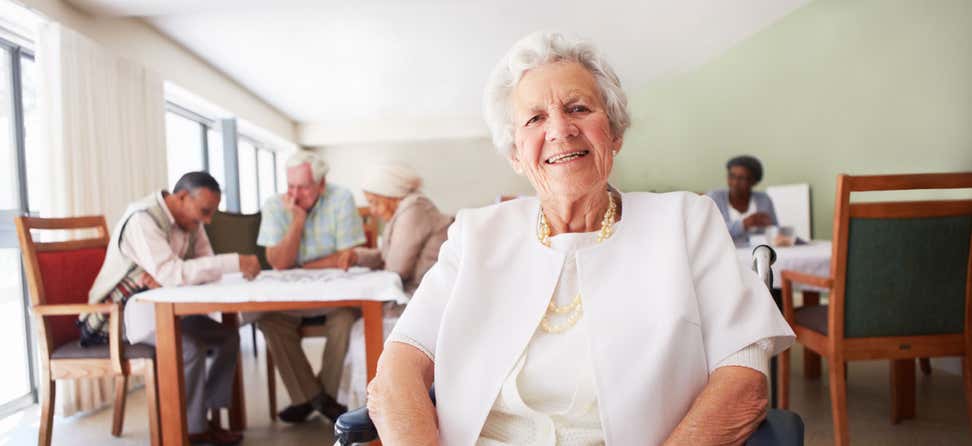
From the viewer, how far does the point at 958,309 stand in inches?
77.4

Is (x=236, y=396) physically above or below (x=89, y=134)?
below

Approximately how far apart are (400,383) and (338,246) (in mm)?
2141

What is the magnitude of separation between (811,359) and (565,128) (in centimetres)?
276

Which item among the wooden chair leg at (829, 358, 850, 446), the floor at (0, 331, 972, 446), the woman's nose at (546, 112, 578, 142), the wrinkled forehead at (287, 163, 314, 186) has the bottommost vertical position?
the floor at (0, 331, 972, 446)

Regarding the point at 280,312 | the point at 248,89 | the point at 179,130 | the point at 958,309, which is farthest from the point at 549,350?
the point at 248,89

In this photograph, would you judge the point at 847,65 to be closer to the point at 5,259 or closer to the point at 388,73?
the point at 388,73

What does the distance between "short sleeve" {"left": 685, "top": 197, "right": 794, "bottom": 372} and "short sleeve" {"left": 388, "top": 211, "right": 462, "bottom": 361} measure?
1.45ft

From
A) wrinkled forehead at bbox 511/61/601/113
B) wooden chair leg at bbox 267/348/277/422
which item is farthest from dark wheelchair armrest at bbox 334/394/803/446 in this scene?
wooden chair leg at bbox 267/348/277/422

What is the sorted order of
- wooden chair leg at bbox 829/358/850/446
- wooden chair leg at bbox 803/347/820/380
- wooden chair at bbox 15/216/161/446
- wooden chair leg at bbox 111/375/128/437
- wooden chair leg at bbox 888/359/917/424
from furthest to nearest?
1. wooden chair leg at bbox 803/347/820/380
2. wooden chair leg at bbox 111/375/128/437
3. wooden chair leg at bbox 888/359/917/424
4. wooden chair at bbox 15/216/161/446
5. wooden chair leg at bbox 829/358/850/446

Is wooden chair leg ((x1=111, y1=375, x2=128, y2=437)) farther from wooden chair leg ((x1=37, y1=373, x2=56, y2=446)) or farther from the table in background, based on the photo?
the table in background

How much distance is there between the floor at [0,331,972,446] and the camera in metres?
2.31

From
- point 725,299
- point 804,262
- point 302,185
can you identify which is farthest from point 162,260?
point 804,262

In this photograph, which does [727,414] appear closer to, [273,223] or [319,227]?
[319,227]

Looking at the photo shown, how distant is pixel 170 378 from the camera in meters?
2.19
